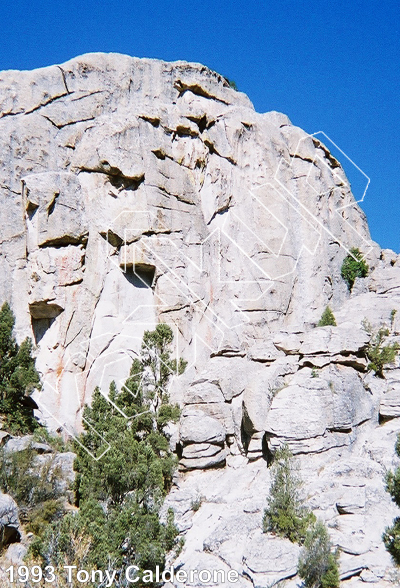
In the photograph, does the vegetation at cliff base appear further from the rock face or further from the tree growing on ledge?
the tree growing on ledge

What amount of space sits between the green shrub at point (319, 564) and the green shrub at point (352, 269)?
22.6 m

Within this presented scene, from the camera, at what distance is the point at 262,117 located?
119ft

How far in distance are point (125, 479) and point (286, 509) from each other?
488 cm

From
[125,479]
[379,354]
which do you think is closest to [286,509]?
[125,479]

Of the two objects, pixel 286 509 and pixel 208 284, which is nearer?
pixel 286 509

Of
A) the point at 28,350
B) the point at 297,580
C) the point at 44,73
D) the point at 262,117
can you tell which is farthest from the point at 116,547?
the point at 262,117

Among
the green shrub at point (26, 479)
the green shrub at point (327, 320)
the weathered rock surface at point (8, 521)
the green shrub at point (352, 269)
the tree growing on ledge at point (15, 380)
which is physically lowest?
the weathered rock surface at point (8, 521)

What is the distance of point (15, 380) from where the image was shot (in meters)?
23.6

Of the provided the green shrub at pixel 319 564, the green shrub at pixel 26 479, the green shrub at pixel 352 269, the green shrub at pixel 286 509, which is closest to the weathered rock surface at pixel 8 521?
the green shrub at pixel 26 479

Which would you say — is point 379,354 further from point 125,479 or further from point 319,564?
point 125,479

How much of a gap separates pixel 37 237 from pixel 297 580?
18.0 m

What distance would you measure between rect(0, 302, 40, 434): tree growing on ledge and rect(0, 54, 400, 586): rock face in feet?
7.46

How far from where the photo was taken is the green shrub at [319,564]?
15742 mm

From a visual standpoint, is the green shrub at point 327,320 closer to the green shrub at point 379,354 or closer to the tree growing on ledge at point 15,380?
the green shrub at point 379,354
